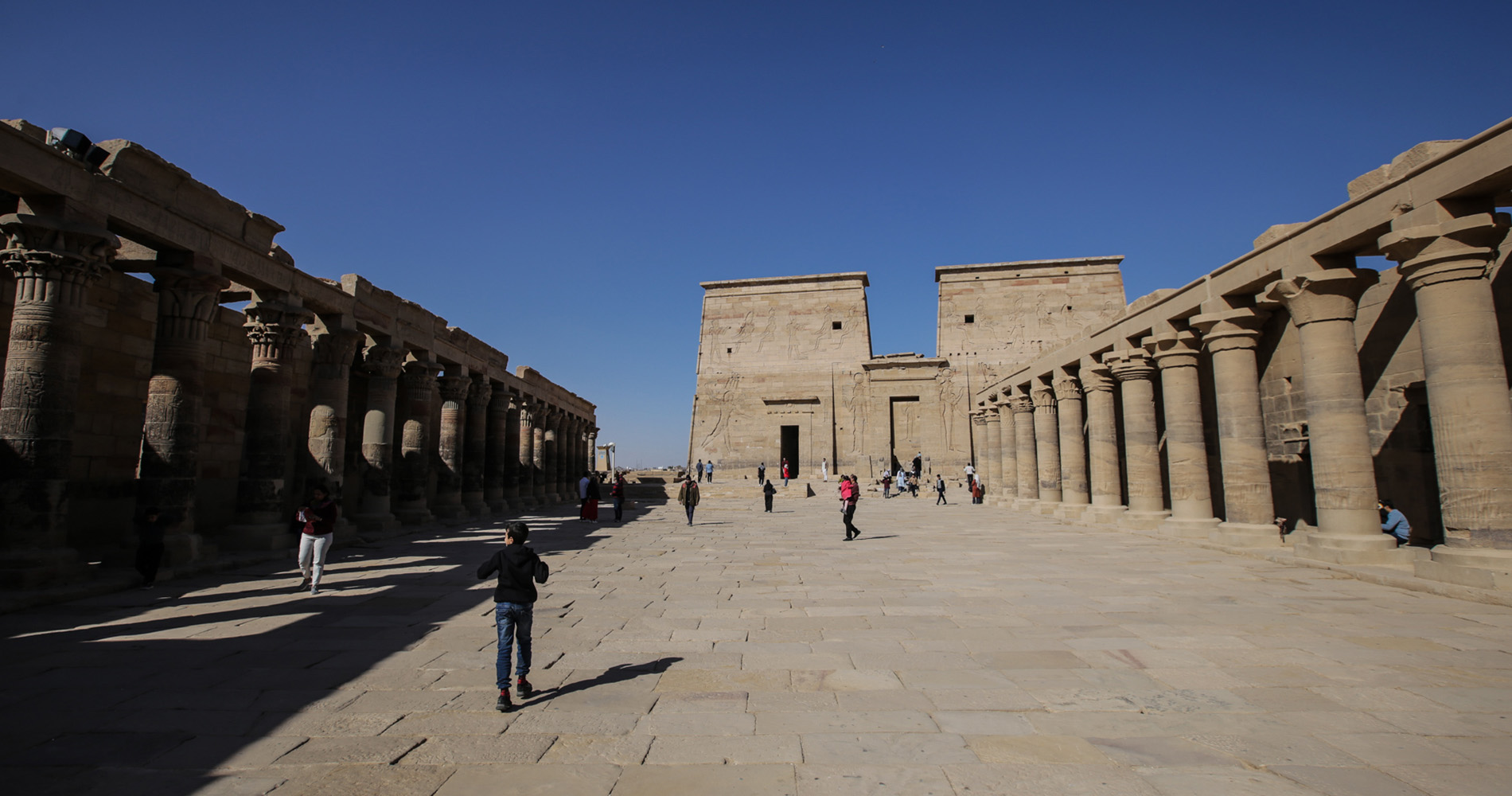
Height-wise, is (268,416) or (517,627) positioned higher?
(268,416)

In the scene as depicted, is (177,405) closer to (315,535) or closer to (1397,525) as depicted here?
(315,535)

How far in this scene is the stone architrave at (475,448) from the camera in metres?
18.0

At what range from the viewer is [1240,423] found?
1075 centimetres

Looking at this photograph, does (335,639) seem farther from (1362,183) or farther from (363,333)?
(1362,183)

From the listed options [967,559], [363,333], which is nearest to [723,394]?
[363,333]

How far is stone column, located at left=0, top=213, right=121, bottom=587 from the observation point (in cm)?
704

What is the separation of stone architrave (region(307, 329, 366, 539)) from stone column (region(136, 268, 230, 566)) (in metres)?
3.00

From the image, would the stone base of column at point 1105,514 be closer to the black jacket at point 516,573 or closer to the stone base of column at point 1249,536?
the stone base of column at point 1249,536

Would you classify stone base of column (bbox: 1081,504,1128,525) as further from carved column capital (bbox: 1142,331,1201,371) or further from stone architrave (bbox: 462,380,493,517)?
stone architrave (bbox: 462,380,493,517)

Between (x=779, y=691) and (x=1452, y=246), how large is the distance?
8185mm

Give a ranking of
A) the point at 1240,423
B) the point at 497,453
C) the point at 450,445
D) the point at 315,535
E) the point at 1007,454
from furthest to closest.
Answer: the point at 1007,454 → the point at 497,453 → the point at 450,445 → the point at 1240,423 → the point at 315,535

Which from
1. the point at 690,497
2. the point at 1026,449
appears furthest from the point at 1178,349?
the point at 690,497

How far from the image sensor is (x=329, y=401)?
12211 mm

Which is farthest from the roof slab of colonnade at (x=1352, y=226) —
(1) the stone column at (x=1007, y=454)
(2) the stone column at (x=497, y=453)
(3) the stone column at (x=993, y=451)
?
(2) the stone column at (x=497, y=453)
